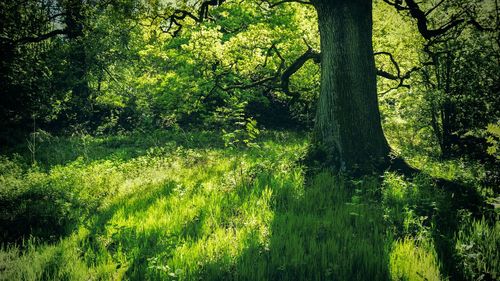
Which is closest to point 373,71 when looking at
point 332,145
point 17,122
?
point 332,145

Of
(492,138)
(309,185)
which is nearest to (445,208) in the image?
(492,138)

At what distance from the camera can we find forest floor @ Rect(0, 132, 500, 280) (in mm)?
3374

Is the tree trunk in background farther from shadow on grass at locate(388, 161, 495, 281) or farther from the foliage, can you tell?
the foliage

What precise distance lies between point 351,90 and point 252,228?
3964mm

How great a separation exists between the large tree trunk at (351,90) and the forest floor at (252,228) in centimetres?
74

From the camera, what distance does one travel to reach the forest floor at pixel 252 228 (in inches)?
133

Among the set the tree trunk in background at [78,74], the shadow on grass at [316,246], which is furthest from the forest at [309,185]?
the tree trunk in background at [78,74]

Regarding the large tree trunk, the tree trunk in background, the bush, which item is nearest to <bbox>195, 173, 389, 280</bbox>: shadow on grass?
the bush

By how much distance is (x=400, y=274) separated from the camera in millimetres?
3227

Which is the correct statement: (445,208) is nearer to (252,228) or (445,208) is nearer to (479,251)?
(479,251)

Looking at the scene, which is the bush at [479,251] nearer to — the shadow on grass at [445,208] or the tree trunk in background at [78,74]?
the shadow on grass at [445,208]

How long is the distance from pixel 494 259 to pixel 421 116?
10.9 meters

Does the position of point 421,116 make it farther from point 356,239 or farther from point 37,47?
point 37,47

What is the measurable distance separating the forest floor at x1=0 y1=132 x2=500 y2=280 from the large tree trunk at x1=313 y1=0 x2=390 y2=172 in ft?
2.42
